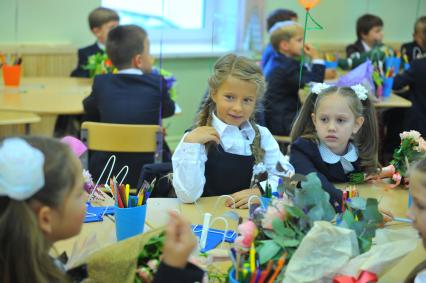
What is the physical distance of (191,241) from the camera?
128cm

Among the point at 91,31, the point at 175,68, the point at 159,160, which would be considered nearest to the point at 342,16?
the point at 175,68

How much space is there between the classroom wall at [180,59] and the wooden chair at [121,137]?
5.29 feet

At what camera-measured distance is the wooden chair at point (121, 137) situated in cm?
294

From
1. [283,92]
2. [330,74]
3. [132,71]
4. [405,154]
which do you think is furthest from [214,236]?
[330,74]

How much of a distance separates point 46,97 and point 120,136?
4.07ft

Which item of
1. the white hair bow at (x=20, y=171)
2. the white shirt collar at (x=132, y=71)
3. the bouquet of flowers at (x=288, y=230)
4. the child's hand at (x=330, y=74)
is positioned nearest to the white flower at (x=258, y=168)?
the bouquet of flowers at (x=288, y=230)

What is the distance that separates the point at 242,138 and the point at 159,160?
2.80 ft

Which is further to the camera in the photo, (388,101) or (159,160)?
(388,101)

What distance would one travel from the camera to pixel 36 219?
1291 mm

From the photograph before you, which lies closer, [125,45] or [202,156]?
[202,156]

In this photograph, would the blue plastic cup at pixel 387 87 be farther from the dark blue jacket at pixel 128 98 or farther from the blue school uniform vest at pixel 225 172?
the blue school uniform vest at pixel 225 172

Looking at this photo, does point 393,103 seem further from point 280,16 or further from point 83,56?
point 83,56

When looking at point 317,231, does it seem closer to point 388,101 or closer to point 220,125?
point 220,125

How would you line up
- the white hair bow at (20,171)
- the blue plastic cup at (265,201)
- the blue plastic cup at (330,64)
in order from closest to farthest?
the white hair bow at (20,171)
the blue plastic cup at (265,201)
the blue plastic cup at (330,64)
